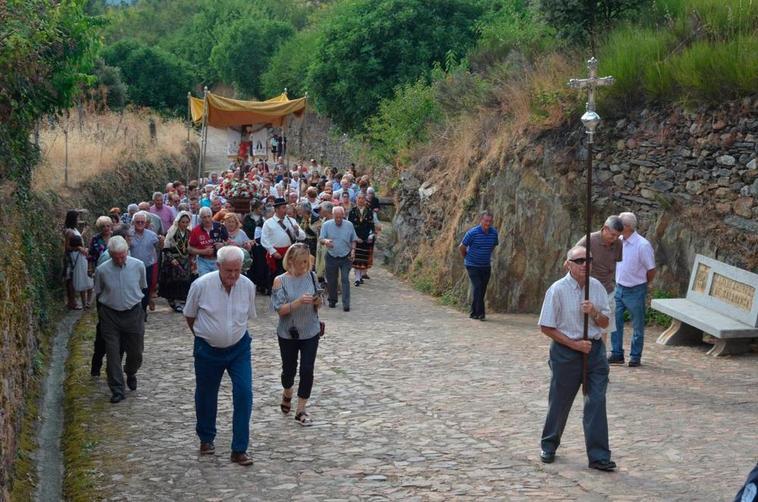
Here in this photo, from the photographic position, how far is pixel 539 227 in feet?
58.0

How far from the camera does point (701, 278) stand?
14836mm

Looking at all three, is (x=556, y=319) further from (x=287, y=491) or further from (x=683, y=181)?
(x=683, y=181)

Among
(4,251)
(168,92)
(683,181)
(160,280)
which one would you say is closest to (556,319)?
(4,251)

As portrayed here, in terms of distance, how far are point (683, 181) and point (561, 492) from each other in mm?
9080

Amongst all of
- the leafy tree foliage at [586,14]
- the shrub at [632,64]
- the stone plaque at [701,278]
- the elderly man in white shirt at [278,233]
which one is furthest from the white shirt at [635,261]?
the leafy tree foliage at [586,14]

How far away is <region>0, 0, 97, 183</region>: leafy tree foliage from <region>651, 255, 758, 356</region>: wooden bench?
864 centimetres

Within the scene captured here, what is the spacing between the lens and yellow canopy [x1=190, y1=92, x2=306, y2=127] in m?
25.9

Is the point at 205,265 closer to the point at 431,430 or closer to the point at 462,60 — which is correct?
Result: the point at 431,430

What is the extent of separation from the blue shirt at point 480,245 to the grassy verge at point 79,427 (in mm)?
5792

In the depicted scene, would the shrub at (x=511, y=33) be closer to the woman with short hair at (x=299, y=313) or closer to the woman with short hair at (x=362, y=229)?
the woman with short hair at (x=362, y=229)

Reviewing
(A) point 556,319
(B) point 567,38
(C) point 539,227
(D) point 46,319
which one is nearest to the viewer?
(A) point 556,319

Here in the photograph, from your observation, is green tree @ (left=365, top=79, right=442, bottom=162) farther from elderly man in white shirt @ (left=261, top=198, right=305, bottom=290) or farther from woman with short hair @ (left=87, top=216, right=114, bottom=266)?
woman with short hair @ (left=87, top=216, right=114, bottom=266)

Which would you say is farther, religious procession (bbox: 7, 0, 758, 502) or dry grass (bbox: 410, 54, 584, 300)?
dry grass (bbox: 410, 54, 584, 300)

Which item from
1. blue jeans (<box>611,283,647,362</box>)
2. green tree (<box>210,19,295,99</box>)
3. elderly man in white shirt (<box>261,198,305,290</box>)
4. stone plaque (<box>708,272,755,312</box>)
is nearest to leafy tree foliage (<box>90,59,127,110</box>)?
green tree (<box>210,19,295,99</box>)
